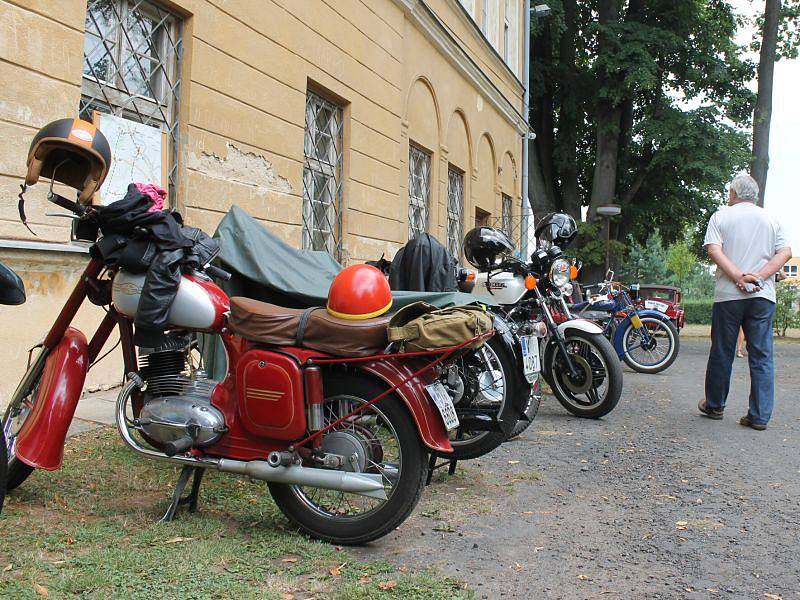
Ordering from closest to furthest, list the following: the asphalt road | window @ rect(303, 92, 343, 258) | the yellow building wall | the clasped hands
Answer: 1. the asphalt road
2. the yellow building wall
3. the clasped hands
4. window @ rect(303, 92, 343, 258)

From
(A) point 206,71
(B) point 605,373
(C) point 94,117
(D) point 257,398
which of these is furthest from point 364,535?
(A) point 206,71

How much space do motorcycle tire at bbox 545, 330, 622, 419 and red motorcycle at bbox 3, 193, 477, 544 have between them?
298cm

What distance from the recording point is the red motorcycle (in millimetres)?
3000

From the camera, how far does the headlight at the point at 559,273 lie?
6.08 metres

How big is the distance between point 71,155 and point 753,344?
498 centimetres

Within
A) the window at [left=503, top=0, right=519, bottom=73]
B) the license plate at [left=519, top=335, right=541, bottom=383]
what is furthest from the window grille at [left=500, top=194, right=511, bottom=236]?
the license plate at [left=519, top=335, right=541, bottom=383]

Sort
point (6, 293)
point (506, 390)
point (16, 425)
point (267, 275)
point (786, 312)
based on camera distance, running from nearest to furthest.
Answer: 1. point (6, 293)
2. point (16, 425)
3. point (506, 390)
4. point (267, 275)
5. point (786, 312)

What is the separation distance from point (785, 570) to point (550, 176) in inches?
845

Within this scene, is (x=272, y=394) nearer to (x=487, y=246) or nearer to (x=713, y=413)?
(x=487, y=246)

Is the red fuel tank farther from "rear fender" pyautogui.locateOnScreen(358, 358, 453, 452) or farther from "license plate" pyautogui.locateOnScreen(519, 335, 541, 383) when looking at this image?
"license plate" pyautogui.locateOnScreen(519, 335, 541, 383)

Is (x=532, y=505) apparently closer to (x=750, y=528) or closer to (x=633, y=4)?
(x=750, y=528)

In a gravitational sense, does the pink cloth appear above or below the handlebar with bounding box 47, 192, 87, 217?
above

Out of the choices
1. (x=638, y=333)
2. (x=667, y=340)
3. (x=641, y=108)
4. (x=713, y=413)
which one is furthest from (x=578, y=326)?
(x=641, y=108)

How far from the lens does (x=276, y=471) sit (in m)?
3.06
